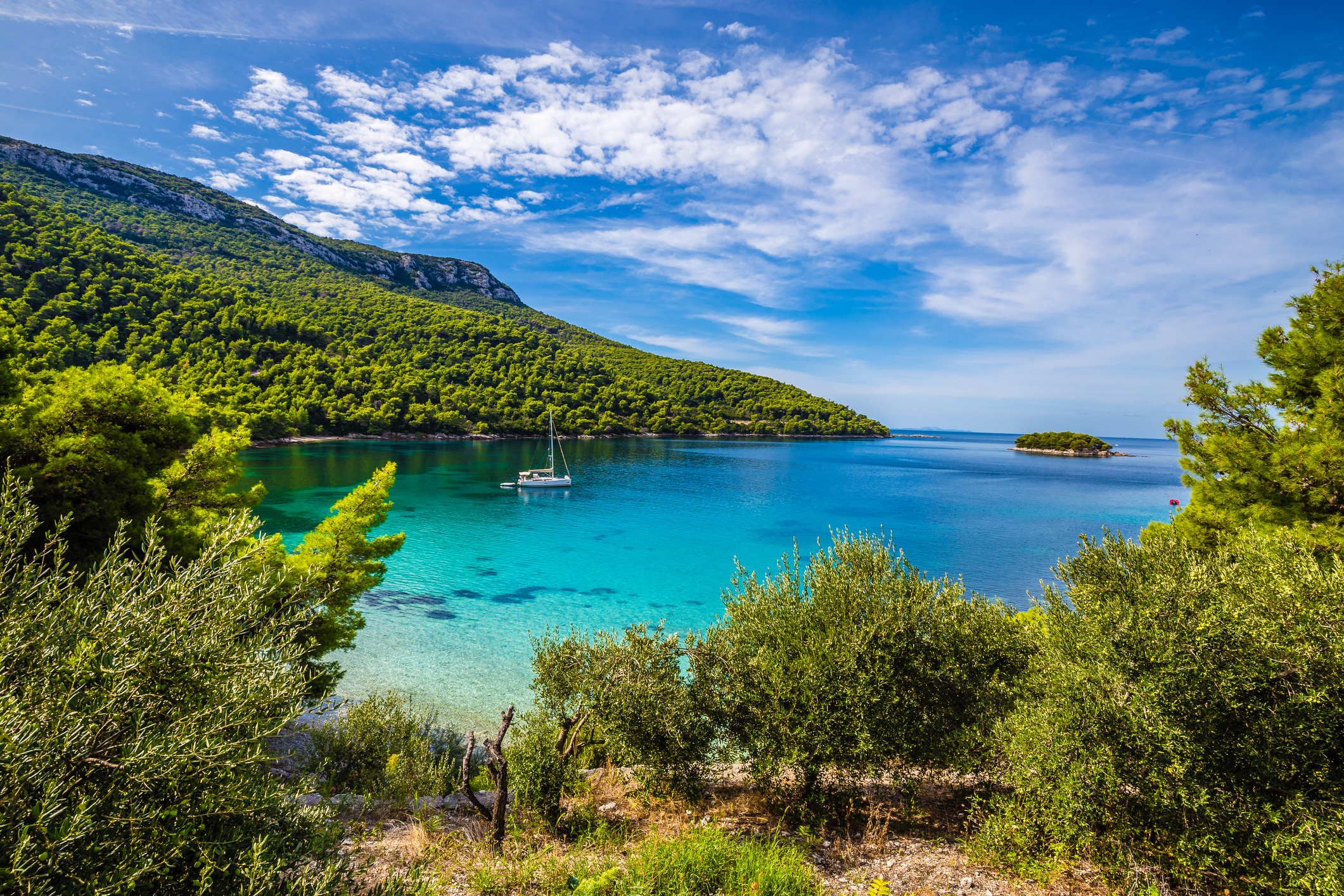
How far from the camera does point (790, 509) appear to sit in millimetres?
46906

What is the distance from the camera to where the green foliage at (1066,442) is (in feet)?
436

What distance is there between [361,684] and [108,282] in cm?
9109

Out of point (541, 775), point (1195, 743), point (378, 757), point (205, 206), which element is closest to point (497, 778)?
point (541, 775)

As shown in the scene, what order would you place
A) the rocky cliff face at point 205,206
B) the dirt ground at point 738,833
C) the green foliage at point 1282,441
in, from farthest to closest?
the rocky cliff face at point 205,206
the green foliage at point 1282,441
the dirt ground at point 738,833

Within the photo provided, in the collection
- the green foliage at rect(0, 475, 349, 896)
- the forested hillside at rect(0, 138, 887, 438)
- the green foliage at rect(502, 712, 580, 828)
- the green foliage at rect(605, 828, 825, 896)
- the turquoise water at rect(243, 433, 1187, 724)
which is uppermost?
the forested hillside at rect(0, 138, 887, 438)

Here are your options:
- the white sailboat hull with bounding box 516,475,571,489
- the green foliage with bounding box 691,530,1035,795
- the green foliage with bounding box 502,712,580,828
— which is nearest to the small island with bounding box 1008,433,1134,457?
the white sailboat hull with bounding box 516,475,571,489

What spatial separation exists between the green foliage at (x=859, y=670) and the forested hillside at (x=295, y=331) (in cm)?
3079

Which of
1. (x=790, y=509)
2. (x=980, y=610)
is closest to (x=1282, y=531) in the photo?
(x=980, y=610)

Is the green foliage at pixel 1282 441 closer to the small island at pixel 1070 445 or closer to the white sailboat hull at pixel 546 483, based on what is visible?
the white sailboat hull at pixel 546 483

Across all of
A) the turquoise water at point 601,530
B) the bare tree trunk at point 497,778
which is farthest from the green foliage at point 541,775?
the turquoise water at point 601,530

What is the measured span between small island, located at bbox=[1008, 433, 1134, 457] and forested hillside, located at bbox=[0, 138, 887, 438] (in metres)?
53.8

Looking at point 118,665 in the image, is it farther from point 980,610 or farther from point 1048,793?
point 980,610

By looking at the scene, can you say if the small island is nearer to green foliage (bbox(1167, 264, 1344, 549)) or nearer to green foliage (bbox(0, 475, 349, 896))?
green foliage (bbox(1167, 264, 1344, 549))

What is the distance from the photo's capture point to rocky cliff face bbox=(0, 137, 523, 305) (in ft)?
372
